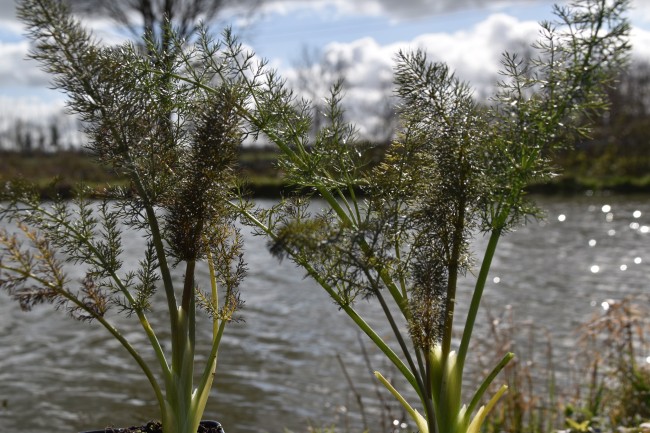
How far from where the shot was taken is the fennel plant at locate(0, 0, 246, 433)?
4.66ft

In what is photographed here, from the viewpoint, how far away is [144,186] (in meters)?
1.46

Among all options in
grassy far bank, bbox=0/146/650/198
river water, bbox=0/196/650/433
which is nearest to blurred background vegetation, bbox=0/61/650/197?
grassy far bank, bbox=0/146/650/198

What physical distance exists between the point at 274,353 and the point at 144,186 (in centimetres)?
533

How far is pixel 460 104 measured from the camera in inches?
58.5

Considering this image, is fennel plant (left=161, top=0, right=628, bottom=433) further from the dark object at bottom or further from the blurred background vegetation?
the blurred background vegetation

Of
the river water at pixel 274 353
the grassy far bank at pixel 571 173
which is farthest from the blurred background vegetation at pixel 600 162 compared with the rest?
the river water at pixel 274 353

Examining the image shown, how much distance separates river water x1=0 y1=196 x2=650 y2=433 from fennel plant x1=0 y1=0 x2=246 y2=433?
162 centimetres

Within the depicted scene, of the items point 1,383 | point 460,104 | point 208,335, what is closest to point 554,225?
point 208,335

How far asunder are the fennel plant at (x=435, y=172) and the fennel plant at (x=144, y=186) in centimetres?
7

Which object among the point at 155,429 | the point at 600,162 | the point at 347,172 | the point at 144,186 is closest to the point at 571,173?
the point at 600,162

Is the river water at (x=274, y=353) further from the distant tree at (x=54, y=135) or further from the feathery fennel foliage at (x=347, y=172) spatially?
the distant tree at (x=54, y=135)

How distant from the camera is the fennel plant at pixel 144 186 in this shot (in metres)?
1.42

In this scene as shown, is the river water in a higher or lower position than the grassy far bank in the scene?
lower

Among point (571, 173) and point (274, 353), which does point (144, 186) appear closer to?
point (274, 353)
